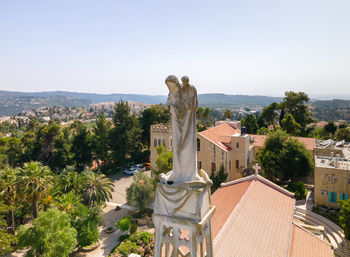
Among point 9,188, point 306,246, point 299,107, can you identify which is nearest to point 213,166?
point 306,246

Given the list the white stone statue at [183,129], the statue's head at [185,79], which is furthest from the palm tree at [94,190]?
the statue's head at [185,79]

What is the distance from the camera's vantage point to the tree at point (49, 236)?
1633 centimetres

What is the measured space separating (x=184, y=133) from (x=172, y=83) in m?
1.38

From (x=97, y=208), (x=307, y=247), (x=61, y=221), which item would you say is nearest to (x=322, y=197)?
(x=307, y=247)

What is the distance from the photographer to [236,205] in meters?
14.5

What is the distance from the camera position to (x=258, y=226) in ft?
42.0

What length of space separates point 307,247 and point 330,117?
A: 20051 centimetres

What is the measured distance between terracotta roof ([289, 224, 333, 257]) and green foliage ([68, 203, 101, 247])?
1516 cm

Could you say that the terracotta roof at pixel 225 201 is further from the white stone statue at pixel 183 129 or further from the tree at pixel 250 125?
the tree at pixel 250 125

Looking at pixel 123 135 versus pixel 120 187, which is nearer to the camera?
pixel 120 187

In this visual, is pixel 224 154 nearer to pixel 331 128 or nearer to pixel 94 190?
pixel 94 190

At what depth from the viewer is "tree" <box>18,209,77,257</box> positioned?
16328 mm

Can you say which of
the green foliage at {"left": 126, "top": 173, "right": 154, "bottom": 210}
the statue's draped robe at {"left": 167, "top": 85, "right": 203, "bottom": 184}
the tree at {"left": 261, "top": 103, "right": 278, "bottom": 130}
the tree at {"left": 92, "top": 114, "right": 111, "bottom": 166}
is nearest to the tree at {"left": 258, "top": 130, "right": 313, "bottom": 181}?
the green foliage at {"left": 126, "top": 173, "right": 154, "bottom": 210}

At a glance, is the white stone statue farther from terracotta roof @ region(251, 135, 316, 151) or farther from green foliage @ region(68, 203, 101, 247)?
terracotta roof @ region(251, 135, 316, 151)
